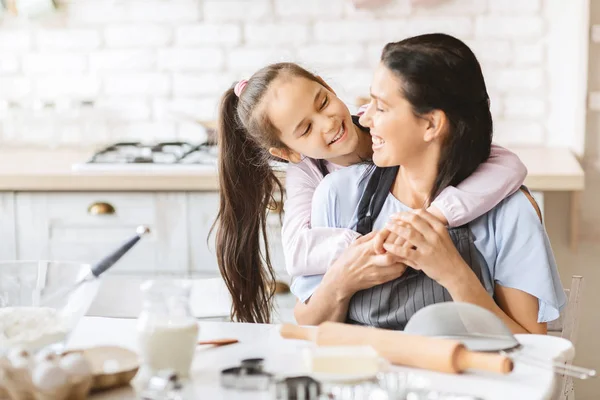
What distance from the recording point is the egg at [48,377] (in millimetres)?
1365

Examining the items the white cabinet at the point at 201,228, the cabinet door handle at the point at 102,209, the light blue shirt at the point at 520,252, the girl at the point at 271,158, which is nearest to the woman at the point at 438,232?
the light blue shirt at the point at 520,252

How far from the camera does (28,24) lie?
3855 mm

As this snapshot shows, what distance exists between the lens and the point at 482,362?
4.88ft

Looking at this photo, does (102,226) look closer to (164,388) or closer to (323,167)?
(323,167)

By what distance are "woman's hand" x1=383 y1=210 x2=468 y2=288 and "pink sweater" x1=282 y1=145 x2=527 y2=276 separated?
6 centimetres

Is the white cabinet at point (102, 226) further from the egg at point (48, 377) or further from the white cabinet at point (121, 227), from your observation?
the egg at point (48, 377)

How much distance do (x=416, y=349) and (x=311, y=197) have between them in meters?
0.87

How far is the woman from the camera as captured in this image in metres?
1.95

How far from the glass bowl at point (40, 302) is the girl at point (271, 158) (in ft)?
2.13

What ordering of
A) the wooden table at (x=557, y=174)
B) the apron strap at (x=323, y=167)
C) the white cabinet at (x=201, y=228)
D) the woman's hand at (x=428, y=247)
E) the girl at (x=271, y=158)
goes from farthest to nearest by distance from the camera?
the white cabinet at (x=201, y=228) < the wooden table at (x=557, y=174) < the apron strap at (x=323, y=167) < the girl at (x=271, y=158) < the woman's hand at (x=428, y=247)

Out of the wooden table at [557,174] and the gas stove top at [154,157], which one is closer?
the wooden table at [557,174]

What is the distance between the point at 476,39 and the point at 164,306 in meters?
2.44

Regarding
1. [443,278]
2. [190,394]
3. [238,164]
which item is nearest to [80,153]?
[238,164]

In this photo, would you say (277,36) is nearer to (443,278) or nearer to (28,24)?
(28,24)
